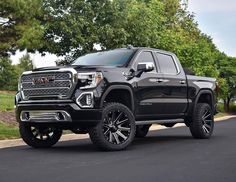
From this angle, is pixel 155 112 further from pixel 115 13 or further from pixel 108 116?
pixel 115 13

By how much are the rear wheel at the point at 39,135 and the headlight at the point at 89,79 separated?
1.65 metres

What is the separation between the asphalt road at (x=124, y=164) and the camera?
6105mm

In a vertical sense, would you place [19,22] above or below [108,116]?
above

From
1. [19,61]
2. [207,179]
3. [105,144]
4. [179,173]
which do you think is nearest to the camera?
[207,179]

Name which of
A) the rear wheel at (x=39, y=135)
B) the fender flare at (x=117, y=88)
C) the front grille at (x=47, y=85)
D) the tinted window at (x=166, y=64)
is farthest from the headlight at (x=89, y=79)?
the tinted window at (x=166, y=64)

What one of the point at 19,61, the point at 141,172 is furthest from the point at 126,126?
the point at 19,61

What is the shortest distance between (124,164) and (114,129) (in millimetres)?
1744

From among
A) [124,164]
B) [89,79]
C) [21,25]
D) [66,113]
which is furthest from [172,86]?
[21,25]

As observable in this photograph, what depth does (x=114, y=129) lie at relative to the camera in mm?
8898

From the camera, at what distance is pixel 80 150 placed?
9180 mm

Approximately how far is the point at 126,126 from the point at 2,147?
266cm

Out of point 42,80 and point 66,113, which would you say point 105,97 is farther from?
point 42,80

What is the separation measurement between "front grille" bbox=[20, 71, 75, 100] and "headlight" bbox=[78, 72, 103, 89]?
0.16 metres

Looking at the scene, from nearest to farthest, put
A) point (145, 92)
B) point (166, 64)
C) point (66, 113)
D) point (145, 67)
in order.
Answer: point (66, 113) → point (145, 67) → point (145, 92) → point (166, 64)
